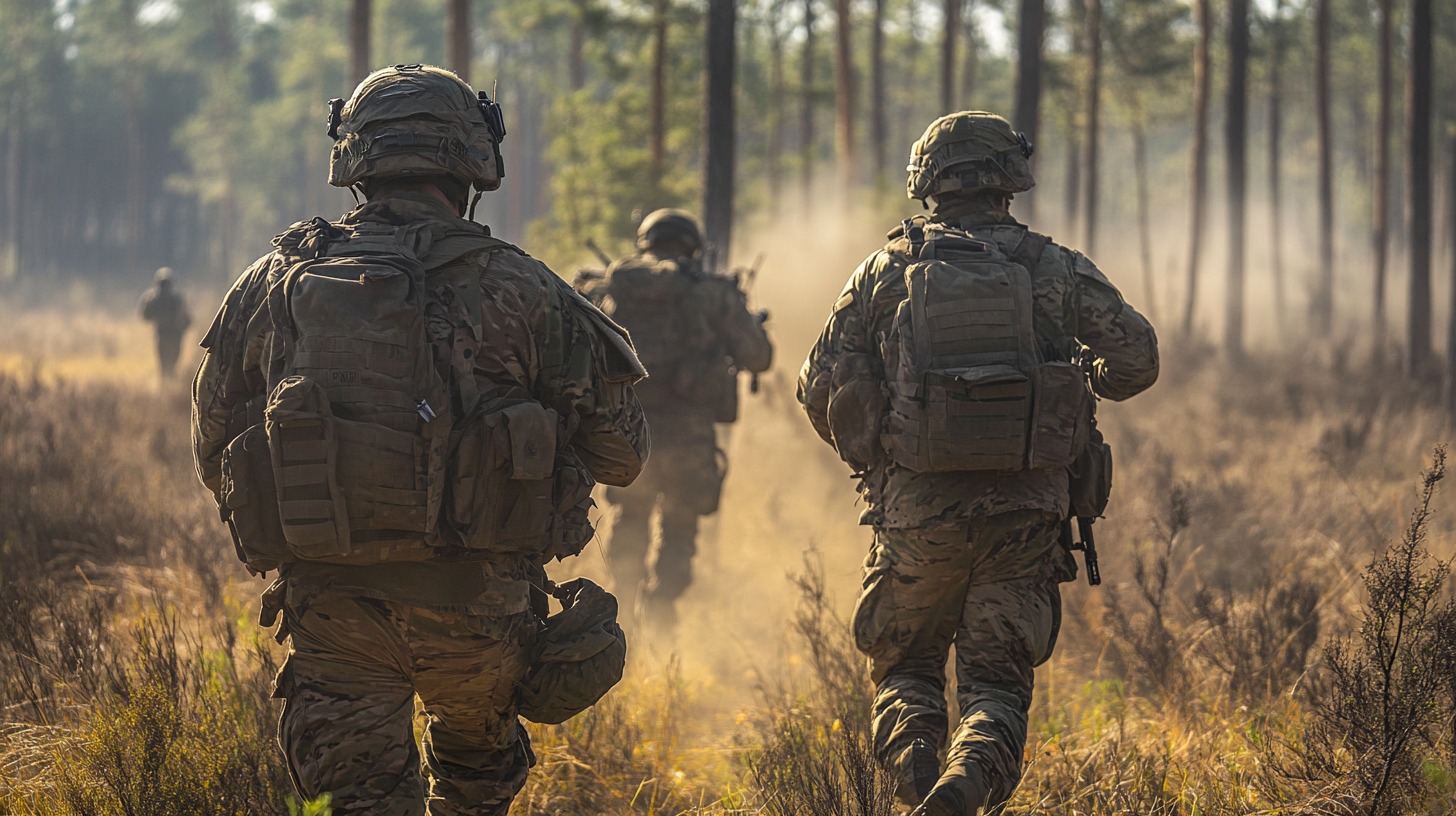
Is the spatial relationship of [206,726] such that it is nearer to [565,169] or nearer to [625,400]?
[625,400]

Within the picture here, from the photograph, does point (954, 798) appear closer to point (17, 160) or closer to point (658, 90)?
point (658, 90)

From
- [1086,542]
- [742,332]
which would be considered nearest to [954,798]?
[1086,542]

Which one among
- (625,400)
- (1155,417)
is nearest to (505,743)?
(625,400)

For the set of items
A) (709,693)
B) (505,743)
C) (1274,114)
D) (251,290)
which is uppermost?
(1274,114)

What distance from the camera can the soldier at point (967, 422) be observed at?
377 cm

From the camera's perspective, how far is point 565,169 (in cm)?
1997

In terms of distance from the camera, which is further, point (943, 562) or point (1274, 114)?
point (1274, 114)

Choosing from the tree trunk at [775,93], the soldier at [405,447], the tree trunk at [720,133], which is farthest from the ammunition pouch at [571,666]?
the tree trunk at [775,93]

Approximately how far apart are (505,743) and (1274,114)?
33.7 metres

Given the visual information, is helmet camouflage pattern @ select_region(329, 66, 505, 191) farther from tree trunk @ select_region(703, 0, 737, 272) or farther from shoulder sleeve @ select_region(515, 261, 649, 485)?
tree trunk @ select_region(703, 0, 737, 272)

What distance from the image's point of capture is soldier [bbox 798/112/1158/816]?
3.77 m

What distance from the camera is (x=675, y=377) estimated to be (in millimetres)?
6730

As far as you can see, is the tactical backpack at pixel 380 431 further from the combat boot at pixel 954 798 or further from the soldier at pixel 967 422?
the soldier at pixel 967 422

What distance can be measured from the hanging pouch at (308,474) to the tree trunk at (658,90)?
1605 cm
